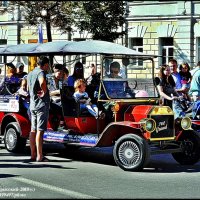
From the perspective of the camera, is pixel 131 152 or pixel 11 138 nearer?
pixel 131 152

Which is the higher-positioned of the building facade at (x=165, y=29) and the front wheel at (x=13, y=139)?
the building facade at (x=165, y=29)

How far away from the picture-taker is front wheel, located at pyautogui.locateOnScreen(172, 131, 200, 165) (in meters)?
12.2

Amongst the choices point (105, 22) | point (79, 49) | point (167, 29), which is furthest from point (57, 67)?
point (167, 29)

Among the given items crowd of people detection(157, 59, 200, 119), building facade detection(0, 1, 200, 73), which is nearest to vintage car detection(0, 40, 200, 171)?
crowd of people detection(157, 59, 200, 119)

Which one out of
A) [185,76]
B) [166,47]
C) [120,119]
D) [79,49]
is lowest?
[120,119]

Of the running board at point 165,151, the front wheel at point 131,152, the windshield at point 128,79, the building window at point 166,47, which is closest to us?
the front wheel at point 131,152

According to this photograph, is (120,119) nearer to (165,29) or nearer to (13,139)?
(13,139)

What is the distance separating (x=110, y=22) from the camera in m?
26.1

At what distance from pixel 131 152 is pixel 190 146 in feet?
4.79

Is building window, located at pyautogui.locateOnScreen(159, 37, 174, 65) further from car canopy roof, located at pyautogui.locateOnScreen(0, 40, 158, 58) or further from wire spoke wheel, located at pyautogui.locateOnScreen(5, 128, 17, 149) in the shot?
wire spoke wheel, located at pyautogui.locateOnScreen(5, 128, 17, 149)

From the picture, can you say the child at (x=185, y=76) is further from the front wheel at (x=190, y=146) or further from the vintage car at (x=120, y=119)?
the front wheel at (x=190, y=146)

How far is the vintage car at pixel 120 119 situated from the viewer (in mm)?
11406

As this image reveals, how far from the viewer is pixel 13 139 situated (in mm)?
13641

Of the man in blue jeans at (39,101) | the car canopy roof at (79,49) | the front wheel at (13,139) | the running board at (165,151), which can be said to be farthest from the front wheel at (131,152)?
the front wheel at (13,139)
